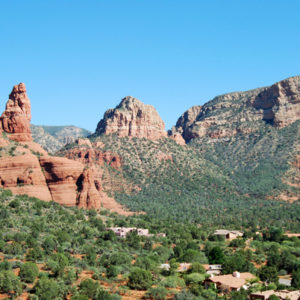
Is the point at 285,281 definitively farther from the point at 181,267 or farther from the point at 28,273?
the point at 28,273

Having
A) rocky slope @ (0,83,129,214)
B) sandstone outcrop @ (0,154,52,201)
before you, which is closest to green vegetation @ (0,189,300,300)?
sandstone outcrop @ (0,154,52,201)

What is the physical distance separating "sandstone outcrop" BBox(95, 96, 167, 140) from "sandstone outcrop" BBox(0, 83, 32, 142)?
6069 centimetres

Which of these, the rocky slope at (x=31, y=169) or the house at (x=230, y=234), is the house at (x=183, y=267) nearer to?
the house at (x=230, y=234)

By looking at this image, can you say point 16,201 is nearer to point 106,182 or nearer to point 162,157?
point 106,182

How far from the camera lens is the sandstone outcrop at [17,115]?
84125mm

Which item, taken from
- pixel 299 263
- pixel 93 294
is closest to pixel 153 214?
pixel 299 263

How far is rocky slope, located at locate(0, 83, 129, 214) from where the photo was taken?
7581 centimetres

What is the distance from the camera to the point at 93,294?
45.4 metres

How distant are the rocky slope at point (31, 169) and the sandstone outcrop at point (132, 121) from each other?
2355 inches

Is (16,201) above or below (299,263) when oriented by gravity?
above

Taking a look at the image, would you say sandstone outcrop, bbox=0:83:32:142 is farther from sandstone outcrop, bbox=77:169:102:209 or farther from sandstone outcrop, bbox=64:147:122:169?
sandstone outcrop, bbox=64:147:122:169

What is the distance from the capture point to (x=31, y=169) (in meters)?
76.4

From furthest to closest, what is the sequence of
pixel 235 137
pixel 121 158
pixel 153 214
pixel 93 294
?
1. pixel 235 137
2. pixel 121 158
3. pixel 153 214
4. pixel 93 294

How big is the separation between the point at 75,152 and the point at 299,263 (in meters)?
74.6
